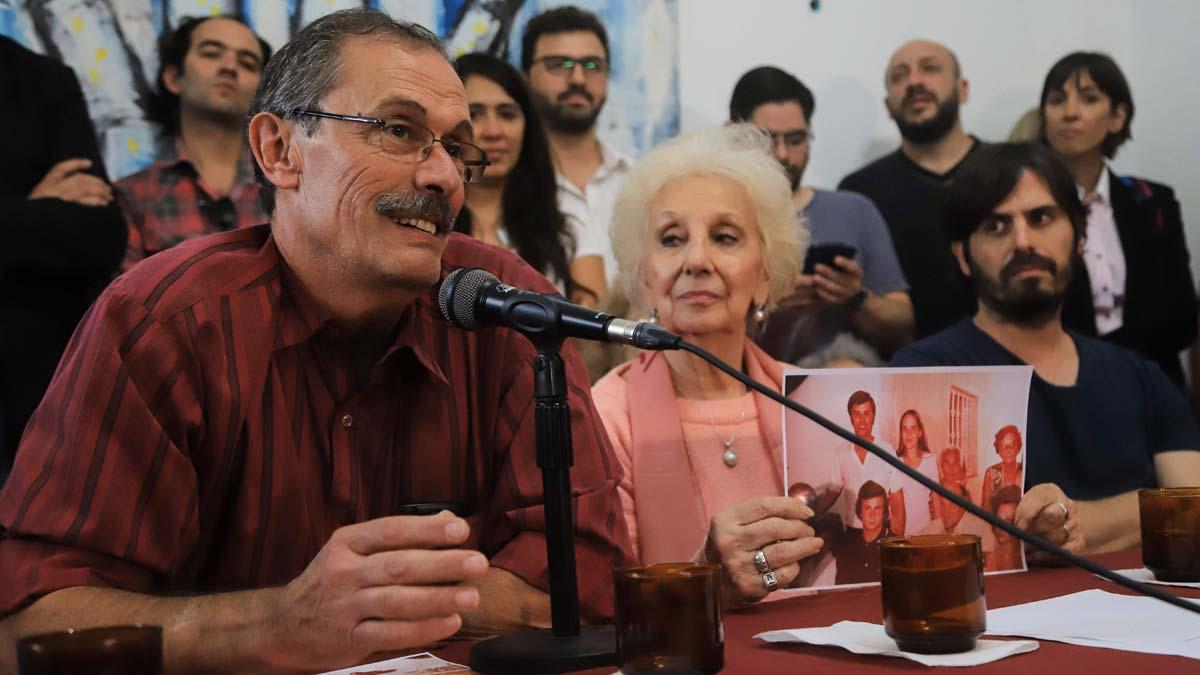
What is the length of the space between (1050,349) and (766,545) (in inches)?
92.4

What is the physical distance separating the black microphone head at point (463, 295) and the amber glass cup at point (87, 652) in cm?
52

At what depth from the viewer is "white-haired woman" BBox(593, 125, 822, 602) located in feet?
7.82

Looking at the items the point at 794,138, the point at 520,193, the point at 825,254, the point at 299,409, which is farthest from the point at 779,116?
the point at 299,409

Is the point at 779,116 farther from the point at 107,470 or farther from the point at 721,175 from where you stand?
the point at 107,470

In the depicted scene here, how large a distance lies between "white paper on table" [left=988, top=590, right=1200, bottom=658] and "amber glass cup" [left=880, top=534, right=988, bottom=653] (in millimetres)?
135

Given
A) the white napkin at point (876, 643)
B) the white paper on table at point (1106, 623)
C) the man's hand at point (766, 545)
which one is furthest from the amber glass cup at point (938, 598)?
the man's hand at point (766, 545)

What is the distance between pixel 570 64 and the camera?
11.5 ft

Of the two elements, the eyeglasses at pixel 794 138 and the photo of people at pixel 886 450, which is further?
the eyeglasses at pixel 794 138

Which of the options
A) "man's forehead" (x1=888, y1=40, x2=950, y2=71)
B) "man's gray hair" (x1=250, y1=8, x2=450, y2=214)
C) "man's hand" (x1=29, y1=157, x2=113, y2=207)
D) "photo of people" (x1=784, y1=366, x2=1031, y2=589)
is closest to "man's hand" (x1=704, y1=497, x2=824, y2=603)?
"photo of people" (x1=784, y1=366, x2=1031, y2=589)

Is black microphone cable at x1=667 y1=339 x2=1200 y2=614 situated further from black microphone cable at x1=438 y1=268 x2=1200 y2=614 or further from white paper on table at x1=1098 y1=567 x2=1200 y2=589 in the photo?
white paper on table at x1=1098 y1=567 x2=1200 y2=589

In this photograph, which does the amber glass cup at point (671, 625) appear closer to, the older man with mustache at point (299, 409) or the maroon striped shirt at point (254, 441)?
the older man with mustache at point (299, 409)

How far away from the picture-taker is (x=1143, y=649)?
1.22m

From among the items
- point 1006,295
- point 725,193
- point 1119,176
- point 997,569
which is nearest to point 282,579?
point 997,569

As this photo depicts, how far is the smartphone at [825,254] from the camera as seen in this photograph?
12.5 ft
